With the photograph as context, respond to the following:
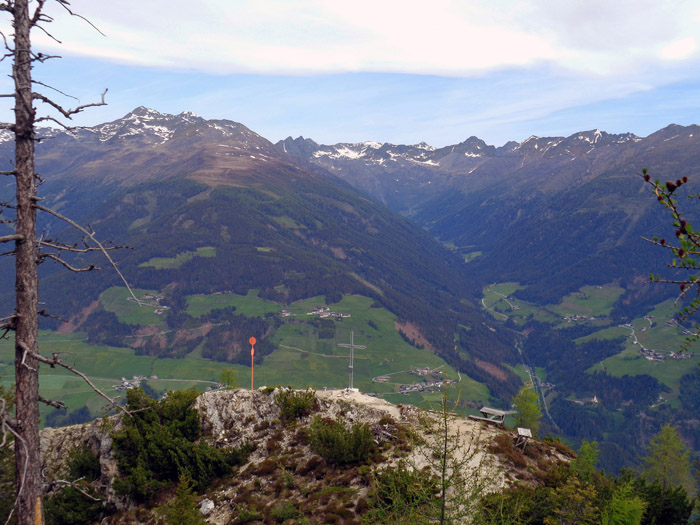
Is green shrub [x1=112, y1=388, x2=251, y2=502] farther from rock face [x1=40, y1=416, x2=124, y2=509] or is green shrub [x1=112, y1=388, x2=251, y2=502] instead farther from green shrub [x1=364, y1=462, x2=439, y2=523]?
green shrub [x1=364, y1=462, x2=439, y2=523]

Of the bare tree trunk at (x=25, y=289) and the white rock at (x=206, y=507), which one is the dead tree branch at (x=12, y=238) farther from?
the white rock at (x=206, y=507)

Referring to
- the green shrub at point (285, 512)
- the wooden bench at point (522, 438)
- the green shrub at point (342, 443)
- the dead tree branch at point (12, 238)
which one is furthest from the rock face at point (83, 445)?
the wooden bench at point (522, 438)

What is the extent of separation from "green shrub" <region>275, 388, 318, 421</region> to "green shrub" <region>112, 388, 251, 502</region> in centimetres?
406

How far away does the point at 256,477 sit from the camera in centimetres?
2883

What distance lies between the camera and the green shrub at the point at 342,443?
27.9 metres

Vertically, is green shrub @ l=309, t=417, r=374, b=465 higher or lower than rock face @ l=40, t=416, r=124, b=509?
higher

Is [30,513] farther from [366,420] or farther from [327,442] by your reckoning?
[366,420]

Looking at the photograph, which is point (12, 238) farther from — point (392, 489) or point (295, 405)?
point (295, 405)

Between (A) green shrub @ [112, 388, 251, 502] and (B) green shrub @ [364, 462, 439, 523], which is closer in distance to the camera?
(B) green shrub @ [364, 462, 439, 523]

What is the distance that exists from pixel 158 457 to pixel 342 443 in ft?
44.1

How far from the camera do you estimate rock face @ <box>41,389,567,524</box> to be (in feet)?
82.8

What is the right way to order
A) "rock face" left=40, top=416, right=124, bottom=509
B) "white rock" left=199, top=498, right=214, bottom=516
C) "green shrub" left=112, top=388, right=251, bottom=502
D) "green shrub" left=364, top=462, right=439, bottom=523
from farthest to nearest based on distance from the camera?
"rock face" left=40, top=416, right=124, bottom=509 → "green shrub" left=112, top=388, right=251, bottom=502 → "white rock" left=199, top=498, right=214, bottom=516 → "green shrub" left=364, top=462, right=439, bottom=523

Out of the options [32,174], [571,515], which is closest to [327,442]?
[571,515]

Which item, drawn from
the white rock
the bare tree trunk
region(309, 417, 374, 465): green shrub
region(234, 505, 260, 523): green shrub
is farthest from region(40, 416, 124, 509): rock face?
the bare tree trunk
